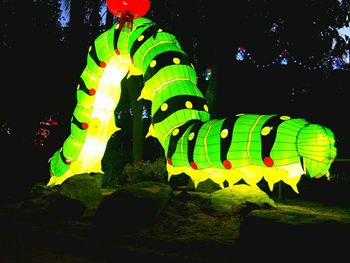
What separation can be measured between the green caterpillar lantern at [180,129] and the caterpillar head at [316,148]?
0.01 metres

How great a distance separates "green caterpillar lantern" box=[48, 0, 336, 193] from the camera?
18.1ft

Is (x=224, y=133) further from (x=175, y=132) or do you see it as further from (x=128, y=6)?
(x=128, y=6)

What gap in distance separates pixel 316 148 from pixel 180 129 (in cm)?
250

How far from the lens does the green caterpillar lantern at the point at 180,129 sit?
5520 millimetres

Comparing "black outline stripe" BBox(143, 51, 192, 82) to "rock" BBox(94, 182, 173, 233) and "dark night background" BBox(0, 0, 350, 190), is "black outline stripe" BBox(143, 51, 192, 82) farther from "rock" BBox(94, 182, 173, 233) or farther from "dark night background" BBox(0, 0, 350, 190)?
"dark night background" BBox(0, 0, 350, 190)

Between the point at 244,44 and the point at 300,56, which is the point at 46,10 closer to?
the point at 244,44

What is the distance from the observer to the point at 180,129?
23.1 feet

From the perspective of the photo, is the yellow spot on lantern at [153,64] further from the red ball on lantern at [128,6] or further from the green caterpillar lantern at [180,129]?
the red ball on lantern at [128,6]

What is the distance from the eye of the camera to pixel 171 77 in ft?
25.3

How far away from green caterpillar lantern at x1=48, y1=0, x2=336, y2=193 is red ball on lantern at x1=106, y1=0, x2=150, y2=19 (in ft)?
1.17

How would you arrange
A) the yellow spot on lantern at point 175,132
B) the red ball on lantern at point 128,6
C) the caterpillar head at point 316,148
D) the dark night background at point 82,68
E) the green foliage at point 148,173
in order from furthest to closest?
the dark night background at point 82,68, the green foliage at point 148,173, the red ball on lantern at point 128,6, the yellow spot on lantern at point 175,132, the caterpillar head at point 316,148

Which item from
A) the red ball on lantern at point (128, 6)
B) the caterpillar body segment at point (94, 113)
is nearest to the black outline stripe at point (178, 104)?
the red ball on lantern at point (128, 6)

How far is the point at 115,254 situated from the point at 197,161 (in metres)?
2.20

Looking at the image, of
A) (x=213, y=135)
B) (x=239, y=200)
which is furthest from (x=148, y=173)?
(x=213, y=135)
